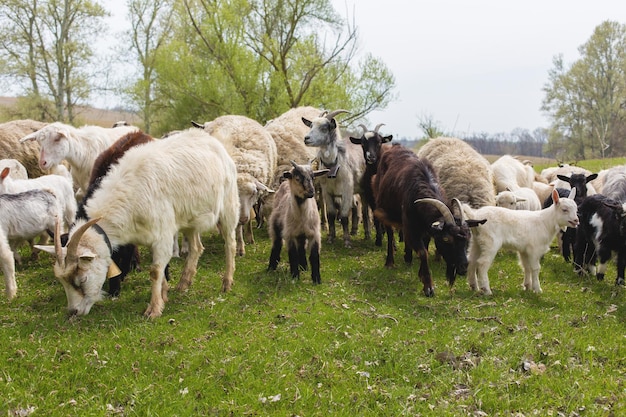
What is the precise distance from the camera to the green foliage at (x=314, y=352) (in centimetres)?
472

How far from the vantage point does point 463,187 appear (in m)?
10.0

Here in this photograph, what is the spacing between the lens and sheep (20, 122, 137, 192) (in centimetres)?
972

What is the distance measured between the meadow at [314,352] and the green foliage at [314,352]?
2cm

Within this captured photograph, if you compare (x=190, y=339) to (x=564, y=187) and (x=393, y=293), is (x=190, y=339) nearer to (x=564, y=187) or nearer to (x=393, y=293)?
(x=393, y=293)

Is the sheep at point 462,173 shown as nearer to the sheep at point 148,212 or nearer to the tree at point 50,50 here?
the sheep at point 148,212

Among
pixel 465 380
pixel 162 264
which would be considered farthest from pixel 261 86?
pixel 465 380

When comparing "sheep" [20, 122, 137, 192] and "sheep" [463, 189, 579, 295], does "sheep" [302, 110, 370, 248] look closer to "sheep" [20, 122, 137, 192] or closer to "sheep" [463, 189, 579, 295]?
"sheep" [463, 189, 579, 295]

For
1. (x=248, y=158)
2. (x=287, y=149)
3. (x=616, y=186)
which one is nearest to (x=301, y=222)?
(x=248, y=158)

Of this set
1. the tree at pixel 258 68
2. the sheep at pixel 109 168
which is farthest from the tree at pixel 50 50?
the sheep at pixel 109 168

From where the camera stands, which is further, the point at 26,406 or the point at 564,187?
the point at 564,187

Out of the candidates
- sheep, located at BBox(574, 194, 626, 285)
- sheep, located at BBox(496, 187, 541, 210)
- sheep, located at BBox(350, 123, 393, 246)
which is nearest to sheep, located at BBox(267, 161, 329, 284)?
sheep, located at BBox(350, 123, 393, 246)

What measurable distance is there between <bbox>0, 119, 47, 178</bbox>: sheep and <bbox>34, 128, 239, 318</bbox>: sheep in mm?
6324

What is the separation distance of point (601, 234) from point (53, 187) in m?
9.34

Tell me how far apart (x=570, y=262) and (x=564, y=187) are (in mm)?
2815
